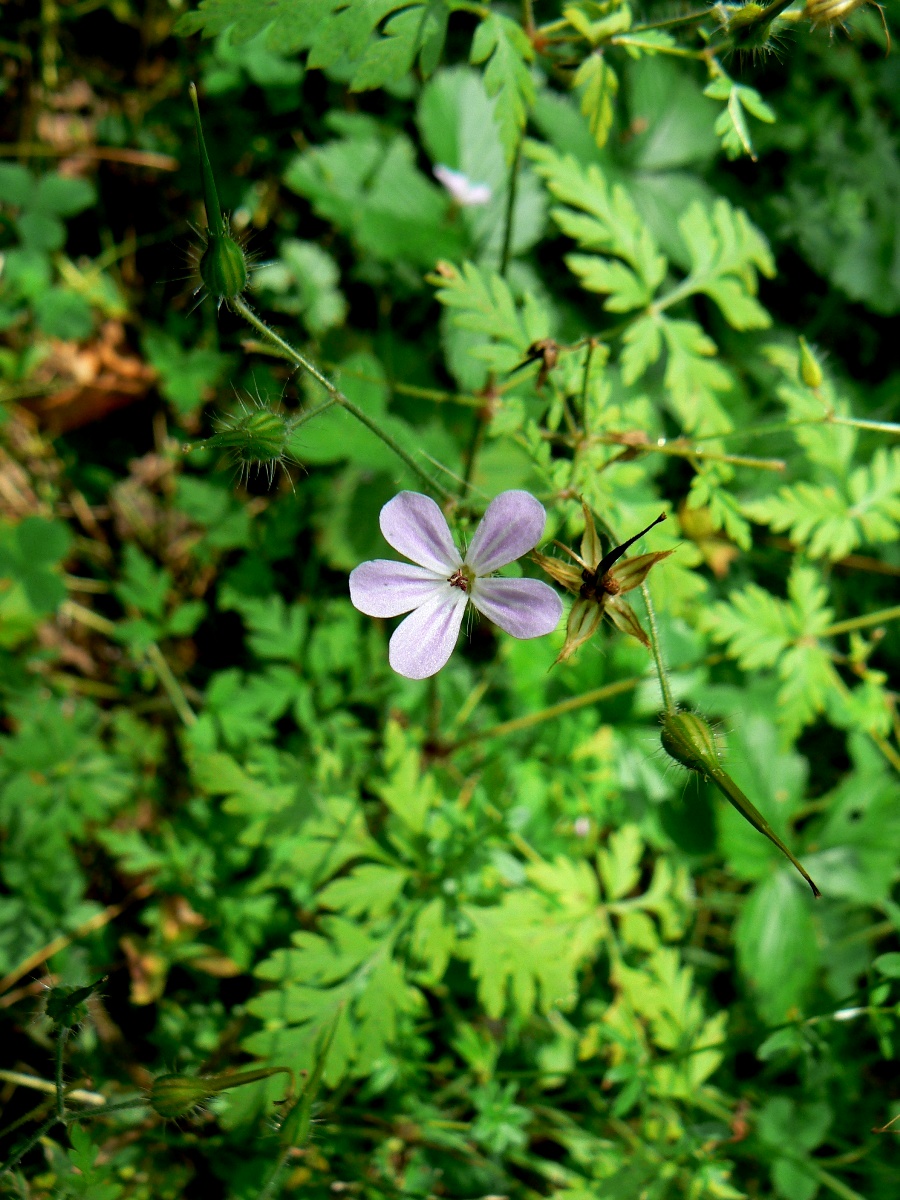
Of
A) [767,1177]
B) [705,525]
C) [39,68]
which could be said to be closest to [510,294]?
[705,525]

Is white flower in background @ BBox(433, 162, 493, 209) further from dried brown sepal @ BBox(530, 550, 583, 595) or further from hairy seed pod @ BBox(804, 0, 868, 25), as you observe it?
dried brown sepal @ BBox(530, 550, 583, 595)

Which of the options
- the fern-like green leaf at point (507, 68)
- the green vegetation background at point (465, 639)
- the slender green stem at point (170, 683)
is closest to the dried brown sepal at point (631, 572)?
the green vegetation background at point (465, 639)

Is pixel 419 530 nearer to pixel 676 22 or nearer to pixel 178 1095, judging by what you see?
pixel 178 1095

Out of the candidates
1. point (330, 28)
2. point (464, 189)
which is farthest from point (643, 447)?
point (464, 189)

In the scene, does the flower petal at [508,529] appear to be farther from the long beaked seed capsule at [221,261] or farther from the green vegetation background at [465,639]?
the long beaked seed capsule at [221,261]

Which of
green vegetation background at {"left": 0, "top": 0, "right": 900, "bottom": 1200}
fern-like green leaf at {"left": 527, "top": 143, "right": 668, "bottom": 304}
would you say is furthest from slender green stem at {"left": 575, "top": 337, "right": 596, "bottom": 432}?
fern-like green leaf at {"left": 527, "top": 143, "right": 668, "bottom": 304}
